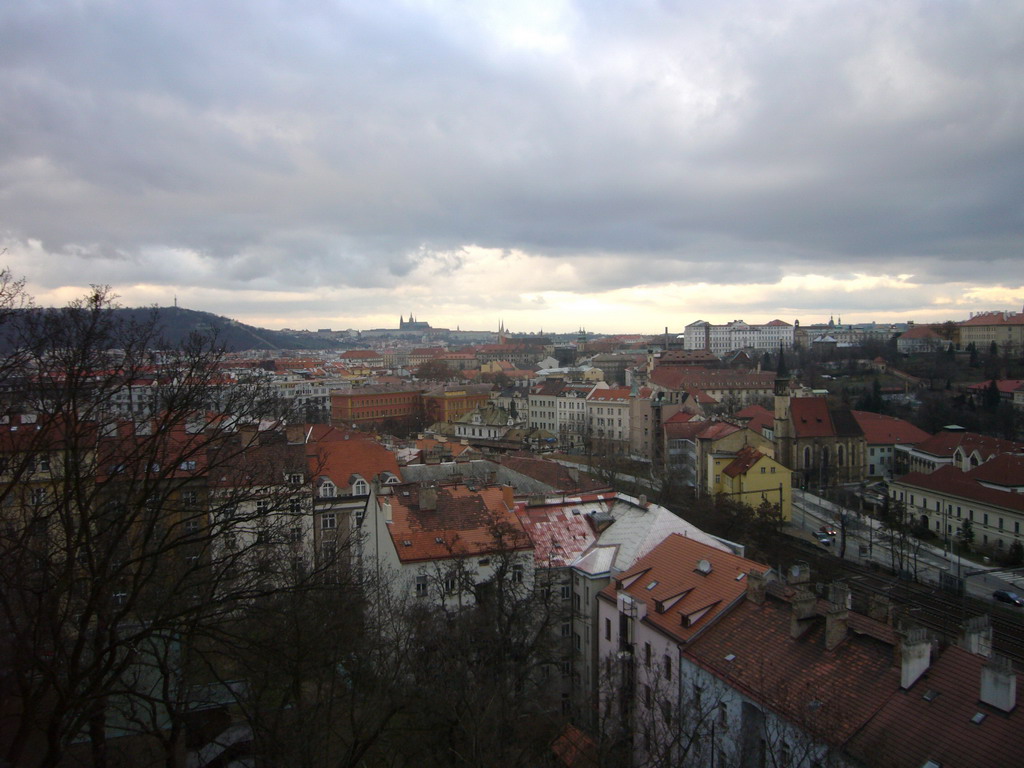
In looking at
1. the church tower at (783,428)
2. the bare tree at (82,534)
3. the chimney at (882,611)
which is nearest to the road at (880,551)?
the church tower at (783,428)

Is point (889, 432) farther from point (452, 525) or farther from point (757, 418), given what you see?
point (452, 525)

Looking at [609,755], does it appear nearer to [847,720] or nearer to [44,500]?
[847,720]

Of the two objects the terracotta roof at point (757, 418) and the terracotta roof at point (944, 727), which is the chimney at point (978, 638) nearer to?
the terracotta roof at point (944, 727)

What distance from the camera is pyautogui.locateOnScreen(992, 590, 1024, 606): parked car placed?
1096 inches

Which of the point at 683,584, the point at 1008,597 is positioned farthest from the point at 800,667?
the point at 1008,597

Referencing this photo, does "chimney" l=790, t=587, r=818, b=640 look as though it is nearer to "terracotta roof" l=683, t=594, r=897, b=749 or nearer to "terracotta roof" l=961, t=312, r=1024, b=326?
"terracotta roof" l=683, t=594, r=897, b=749

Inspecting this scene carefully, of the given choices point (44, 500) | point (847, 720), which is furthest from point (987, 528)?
point (44, 500)

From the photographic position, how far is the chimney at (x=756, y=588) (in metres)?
15.7

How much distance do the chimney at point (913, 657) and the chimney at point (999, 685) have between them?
3.17 ft

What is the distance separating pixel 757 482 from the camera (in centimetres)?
4031

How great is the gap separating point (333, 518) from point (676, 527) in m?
13.0

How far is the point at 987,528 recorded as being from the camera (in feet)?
119

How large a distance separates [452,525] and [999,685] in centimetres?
1402

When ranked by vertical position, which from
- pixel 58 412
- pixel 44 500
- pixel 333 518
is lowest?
pixel 333 518
